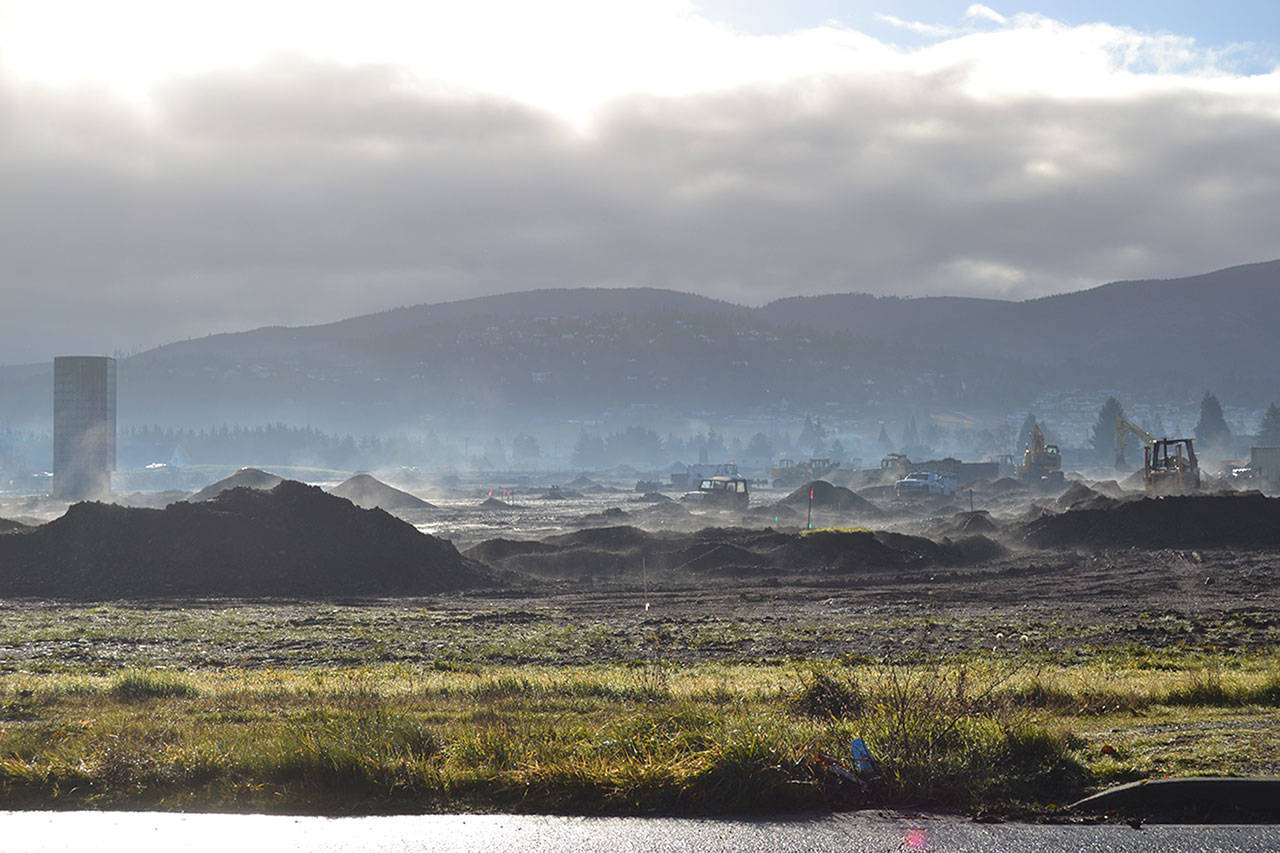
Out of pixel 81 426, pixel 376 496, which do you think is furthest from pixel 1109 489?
pixel 81 426

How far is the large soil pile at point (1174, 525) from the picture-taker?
50406 millimetres

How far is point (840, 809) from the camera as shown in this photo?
7.76 metres

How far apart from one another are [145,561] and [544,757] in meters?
35.7

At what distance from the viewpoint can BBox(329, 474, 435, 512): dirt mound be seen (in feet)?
324

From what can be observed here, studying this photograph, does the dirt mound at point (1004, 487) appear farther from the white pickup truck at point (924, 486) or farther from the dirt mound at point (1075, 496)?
the dirt mound at point (1075, 496)

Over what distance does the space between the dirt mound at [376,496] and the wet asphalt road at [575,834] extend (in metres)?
90.7

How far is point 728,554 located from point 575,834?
4142cm

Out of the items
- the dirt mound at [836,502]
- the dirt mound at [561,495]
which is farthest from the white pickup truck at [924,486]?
the dirt mound at [561,495]

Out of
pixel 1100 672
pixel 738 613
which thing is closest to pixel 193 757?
pixel 1100 672

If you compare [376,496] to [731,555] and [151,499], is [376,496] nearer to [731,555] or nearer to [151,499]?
[151,499]

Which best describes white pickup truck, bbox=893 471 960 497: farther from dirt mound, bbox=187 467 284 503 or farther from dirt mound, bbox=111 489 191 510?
dirt mound, bbox=111 489 191 510

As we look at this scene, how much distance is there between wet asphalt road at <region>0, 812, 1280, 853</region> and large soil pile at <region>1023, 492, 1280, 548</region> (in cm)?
4758

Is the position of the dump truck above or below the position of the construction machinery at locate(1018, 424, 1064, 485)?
below

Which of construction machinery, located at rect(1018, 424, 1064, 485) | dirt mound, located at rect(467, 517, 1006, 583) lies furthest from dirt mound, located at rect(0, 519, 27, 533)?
construction machinery, located at rect(1018, 424, 1064, 485)
